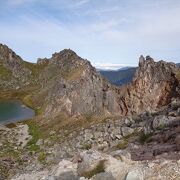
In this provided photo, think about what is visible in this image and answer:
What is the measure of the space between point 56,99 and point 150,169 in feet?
238

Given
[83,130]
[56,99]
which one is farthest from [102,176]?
[56,99]

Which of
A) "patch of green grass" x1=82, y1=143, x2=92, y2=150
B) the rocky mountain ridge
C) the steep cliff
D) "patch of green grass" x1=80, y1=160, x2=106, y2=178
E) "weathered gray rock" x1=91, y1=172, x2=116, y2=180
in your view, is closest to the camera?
"weathered gray rock" x1=91, y1=172, x2=116, y2=180

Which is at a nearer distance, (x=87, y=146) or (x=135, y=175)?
(x=135, y=175)

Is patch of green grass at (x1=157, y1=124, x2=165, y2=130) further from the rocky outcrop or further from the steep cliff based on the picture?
the steep cliff

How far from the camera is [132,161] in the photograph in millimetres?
37344

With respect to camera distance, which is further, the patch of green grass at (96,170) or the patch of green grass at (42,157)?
the patch of green grass at (42,157)

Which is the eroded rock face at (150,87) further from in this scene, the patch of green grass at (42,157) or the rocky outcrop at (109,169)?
the rocky outcrop at (109,169)

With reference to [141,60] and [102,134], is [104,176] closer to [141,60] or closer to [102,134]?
[102,134]

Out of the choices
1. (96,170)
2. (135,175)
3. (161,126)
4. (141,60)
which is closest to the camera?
(135,175)

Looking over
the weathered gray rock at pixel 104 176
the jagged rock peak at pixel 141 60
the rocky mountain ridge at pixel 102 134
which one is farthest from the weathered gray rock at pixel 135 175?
the jagged rock peak at pixel 141 60

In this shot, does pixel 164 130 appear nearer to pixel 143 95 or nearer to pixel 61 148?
pixel 61 148

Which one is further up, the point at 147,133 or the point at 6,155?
the point at 147,133

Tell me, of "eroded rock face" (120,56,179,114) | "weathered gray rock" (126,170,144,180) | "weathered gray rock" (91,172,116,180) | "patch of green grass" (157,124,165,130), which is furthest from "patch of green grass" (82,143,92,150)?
"eroded rock face" (120,56,179,114)

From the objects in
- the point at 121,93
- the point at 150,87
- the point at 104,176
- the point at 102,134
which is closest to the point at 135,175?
the point at 104,176
